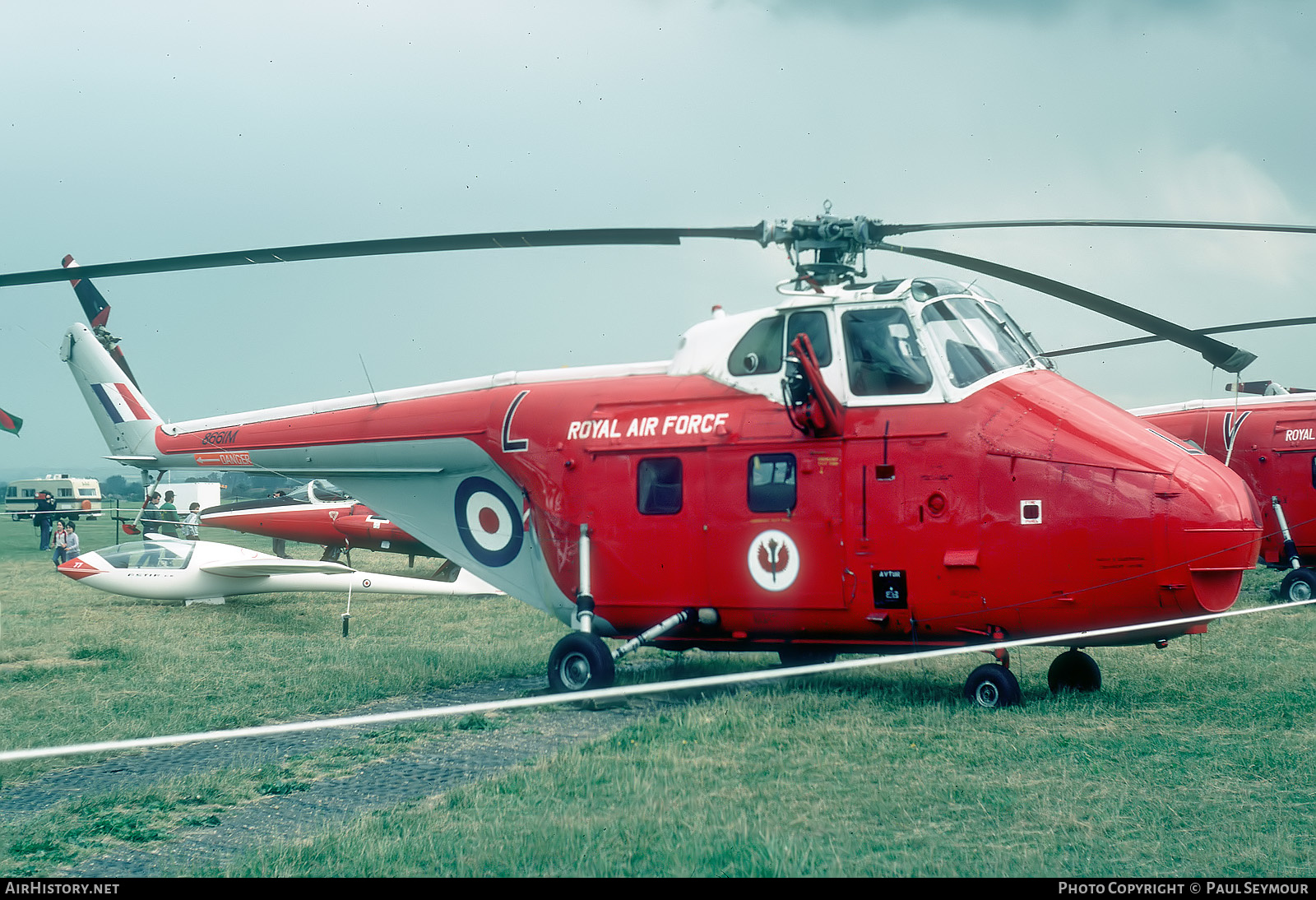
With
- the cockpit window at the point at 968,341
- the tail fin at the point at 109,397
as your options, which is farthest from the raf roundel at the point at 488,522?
the tail fin at the point at 109,397

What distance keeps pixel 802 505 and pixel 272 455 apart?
6.68 m

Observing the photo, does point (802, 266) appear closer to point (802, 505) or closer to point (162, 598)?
point (802, 505)

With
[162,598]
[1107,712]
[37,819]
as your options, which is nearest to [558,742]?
[37,819]

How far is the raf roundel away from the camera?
10727mm

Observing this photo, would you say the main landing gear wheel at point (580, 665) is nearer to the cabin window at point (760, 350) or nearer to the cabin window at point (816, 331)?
the cabin window at point (760, 350)

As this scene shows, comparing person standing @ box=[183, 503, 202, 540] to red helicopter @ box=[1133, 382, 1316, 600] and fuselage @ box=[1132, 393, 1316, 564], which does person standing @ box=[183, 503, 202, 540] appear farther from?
red helicopter @ box=[1133, 382, 1316, 600]

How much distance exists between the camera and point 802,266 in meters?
9.02

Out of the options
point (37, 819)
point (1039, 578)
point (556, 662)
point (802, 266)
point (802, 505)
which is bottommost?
point (37, 819)

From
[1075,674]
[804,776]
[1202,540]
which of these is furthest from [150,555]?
[1202,540]

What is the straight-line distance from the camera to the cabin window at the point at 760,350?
919 centimetres

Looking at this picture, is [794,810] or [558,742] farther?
[558,742]

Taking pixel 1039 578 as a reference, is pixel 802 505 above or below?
above

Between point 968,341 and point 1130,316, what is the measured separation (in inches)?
57.5
